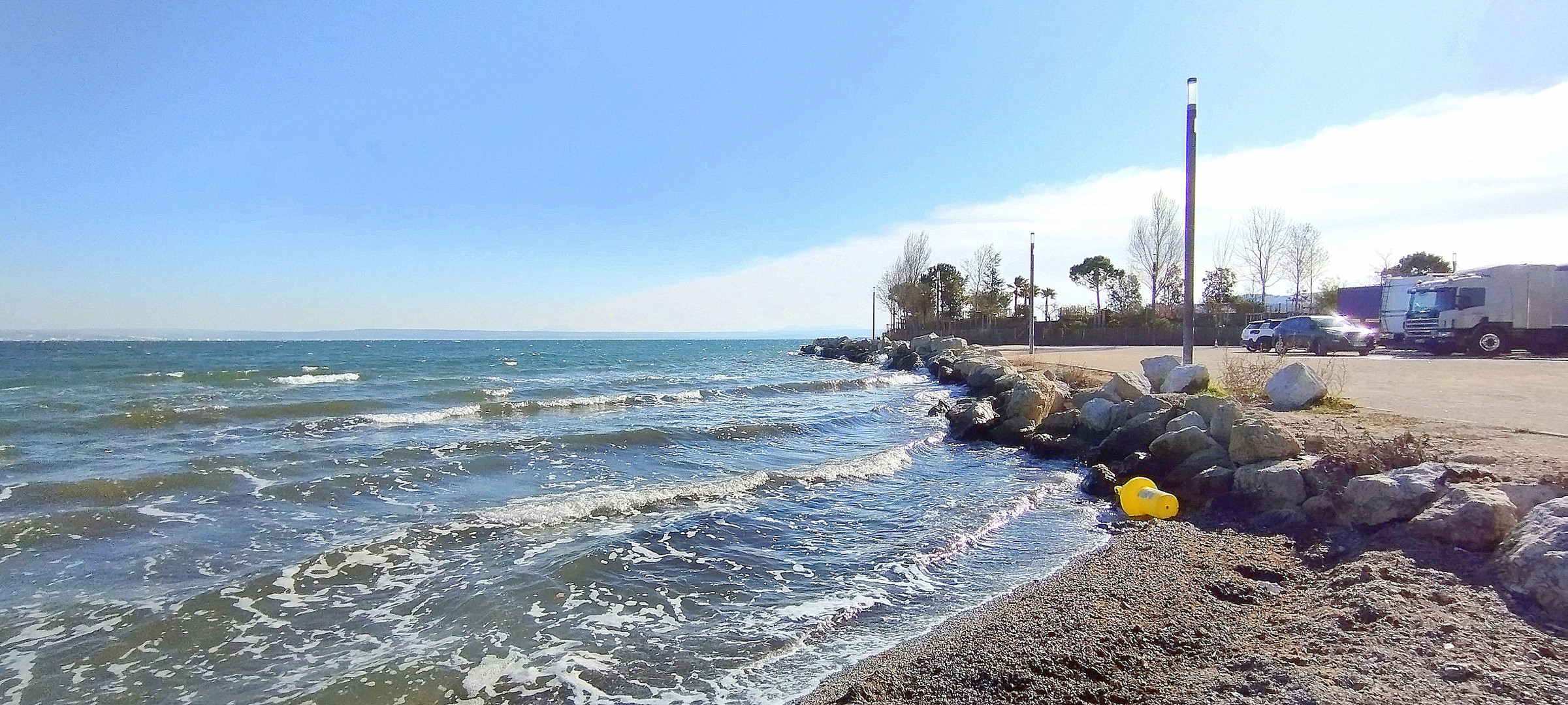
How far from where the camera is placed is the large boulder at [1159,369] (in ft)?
43.8

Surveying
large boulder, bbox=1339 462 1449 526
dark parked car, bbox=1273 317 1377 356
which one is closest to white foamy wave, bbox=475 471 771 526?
large boulder, bbox=1339 462 1449 526

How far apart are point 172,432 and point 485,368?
25318 mm

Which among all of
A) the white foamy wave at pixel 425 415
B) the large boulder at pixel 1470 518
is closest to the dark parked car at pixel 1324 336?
the large boulder at pixel 1470 518

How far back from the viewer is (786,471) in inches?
421

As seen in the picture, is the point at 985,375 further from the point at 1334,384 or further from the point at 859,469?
the point at 859,469

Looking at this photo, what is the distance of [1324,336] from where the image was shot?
24.1 metres

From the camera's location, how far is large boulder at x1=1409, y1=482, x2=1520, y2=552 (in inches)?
182

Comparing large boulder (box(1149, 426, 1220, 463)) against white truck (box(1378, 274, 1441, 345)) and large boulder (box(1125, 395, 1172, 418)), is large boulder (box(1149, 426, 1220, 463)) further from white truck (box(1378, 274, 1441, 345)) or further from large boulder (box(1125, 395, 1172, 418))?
white truck (box(1378, 274, 1441, 345))

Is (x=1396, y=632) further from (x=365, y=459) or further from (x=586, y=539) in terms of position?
(x=365, y=459)

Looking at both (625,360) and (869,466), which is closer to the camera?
(869,466)

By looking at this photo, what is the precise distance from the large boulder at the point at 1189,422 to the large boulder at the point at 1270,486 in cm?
152

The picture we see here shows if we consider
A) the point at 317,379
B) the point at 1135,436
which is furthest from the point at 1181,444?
the point at 317,379

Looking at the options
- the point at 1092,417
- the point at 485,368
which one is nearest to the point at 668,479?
the point at 1092,417

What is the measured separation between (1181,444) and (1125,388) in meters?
3.73
